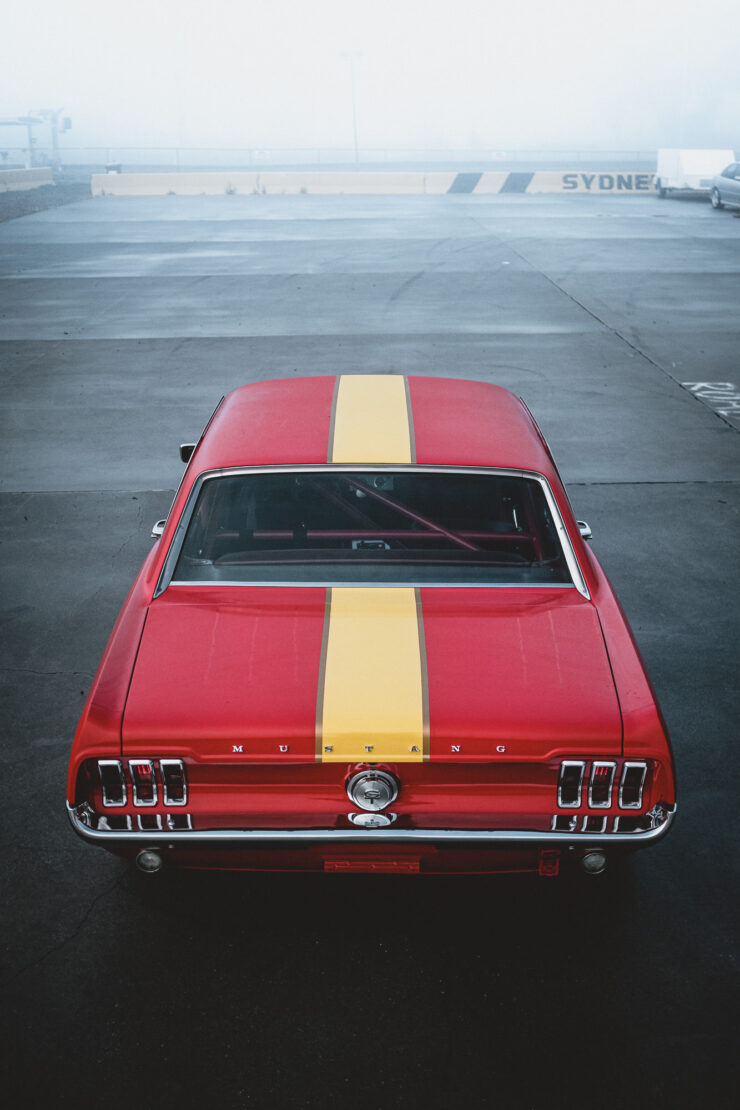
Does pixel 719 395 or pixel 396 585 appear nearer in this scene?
pixel 396 585

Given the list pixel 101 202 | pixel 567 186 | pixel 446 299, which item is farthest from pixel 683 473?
pixel 567 186

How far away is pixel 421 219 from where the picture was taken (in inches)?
1072

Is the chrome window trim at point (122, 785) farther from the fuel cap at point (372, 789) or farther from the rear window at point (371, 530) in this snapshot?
the rear window at point (371, 530)

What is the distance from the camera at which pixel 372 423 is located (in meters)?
3.89

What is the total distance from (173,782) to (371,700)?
648mm

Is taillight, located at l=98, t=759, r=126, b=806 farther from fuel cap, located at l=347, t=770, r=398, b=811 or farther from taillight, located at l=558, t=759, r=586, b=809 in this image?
taillight, located at l=558, t=759, r=586, b=809

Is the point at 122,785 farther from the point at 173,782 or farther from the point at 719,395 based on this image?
the point at 719,395

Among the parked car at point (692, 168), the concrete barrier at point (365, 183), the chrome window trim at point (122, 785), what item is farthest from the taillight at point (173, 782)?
the concrete barrier at point (365, 183)

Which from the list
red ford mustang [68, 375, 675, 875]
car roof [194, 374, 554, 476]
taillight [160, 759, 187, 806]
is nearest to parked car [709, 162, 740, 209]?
car roof [194, 374, 554, 476]

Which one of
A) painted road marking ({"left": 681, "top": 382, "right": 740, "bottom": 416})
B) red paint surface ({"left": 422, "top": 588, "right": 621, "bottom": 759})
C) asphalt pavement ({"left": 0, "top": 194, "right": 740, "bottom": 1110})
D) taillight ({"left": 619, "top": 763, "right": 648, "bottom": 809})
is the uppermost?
red paint surface ({"left": 422, "top": 588, "right": 621, "bottom": 759})

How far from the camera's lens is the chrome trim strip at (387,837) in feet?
9.16

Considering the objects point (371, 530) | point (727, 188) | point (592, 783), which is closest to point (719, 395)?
point (371, 530)

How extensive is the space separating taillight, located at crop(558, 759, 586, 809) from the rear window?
0.87 meters

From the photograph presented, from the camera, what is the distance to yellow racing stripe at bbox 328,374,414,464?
3668 millimetres
